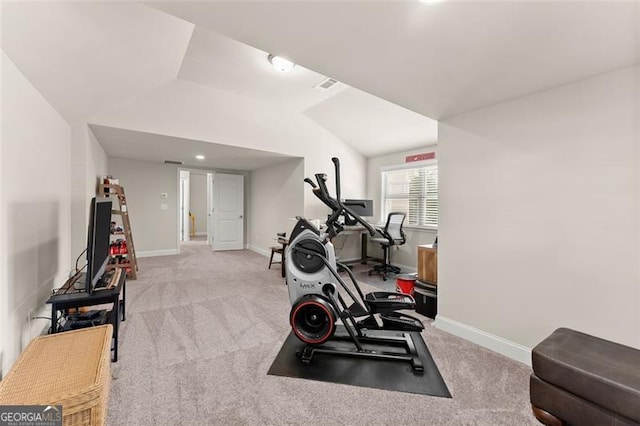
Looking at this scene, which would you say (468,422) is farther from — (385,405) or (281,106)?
(281,106)

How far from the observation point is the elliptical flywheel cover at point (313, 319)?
199cm

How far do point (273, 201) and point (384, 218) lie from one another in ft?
8.21

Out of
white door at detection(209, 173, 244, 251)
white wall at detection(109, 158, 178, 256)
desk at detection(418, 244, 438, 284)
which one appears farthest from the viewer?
white door at detection(209, 173, 244, 251)

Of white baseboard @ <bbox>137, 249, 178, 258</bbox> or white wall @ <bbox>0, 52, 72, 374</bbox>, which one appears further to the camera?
white baseboard @ <bbox>137, 249, 178, 258</bbox>

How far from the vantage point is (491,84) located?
1.86 metres

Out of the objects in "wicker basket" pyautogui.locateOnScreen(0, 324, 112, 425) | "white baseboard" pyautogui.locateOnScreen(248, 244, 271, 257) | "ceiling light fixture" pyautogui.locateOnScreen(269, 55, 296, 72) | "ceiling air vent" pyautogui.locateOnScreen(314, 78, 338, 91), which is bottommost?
"white baseboard" pyautogui.locateOnScreen(248, 244, 271, 257)

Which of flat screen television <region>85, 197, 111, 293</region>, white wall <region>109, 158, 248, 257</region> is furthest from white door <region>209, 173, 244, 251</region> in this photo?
flat screen television <region>85, 197, 111, 293</region>

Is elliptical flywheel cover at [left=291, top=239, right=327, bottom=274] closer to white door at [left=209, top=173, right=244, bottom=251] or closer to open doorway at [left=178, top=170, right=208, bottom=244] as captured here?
white door at [left=209, top=173, right=244, bottom=251]

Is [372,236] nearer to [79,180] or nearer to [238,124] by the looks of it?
[238,124]

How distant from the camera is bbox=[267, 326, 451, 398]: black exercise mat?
1725mm

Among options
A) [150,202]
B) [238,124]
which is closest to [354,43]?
[238,124]

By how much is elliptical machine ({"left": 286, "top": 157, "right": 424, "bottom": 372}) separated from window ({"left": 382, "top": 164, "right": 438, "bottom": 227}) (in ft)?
10.2

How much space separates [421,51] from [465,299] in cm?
208

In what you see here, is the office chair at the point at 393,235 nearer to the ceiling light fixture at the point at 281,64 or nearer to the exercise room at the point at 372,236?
the exercise room at the point at 372,236
